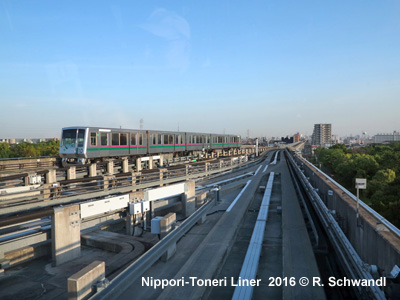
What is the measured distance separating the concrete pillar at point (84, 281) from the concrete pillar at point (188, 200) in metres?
8.07

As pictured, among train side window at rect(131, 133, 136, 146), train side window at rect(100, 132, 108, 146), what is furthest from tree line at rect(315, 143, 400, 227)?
train side window at rect(100, 132, 108, 146)

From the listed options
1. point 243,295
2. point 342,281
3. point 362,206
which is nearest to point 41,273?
point 243,295

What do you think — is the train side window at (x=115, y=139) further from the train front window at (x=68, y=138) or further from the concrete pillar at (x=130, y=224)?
the concrete pillar at (x=130, y=224)

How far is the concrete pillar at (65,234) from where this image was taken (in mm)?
7285

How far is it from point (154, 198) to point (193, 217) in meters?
2.65

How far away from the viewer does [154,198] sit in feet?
→ 36.6

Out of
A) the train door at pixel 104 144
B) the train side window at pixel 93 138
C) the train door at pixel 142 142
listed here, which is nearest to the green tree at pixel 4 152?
the train door at pixel 142 142

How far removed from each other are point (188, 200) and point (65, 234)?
6220mm

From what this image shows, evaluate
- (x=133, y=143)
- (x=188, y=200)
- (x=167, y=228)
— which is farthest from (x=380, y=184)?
(x=167, y=228)

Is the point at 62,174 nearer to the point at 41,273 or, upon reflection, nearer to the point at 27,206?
the point at 27,206

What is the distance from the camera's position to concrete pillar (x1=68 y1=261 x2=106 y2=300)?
14.0ft

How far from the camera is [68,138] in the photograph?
62.5 feet

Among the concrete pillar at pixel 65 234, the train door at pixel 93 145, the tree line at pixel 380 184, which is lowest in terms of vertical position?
the tree line at pixel 380 184

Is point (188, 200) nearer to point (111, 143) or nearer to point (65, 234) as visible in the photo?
point (65, 234)
